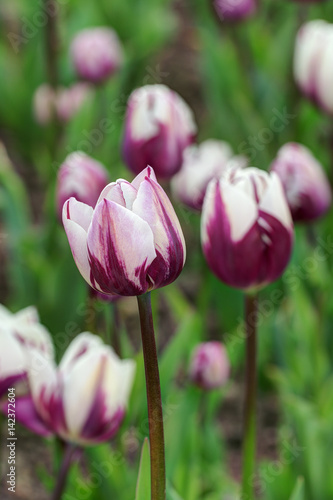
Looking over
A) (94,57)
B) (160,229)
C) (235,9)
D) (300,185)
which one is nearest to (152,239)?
(160,229)

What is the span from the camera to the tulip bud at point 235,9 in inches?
73.8

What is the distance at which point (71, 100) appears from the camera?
198 centimetres

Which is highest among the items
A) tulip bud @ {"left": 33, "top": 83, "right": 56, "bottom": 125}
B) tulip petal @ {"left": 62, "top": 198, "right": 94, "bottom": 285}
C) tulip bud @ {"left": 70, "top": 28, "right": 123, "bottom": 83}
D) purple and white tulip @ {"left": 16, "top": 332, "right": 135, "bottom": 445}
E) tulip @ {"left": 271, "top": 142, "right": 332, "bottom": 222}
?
tulip petal @ {"left": 62, "top": 198, "right": 94, "bottom": 285}

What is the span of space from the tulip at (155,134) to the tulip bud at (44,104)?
82cm

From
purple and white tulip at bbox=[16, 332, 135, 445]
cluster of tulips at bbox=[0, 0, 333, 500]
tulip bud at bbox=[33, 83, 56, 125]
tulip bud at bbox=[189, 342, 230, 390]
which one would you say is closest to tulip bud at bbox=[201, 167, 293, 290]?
cluster of tulips at bbox=[0, 0, 333, 500]

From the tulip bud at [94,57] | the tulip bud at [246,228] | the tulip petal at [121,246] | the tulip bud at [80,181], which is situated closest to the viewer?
the tulip petal at [121,246]

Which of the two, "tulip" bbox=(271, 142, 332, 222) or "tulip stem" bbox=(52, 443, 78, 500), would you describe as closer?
"tulip stem" bbox=(52, 443, 78, 500)

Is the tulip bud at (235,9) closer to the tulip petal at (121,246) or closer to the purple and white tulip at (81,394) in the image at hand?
the purple and white tulip at (81,394)

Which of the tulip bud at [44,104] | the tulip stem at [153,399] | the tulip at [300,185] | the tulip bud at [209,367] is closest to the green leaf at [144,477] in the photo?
the tulip stem at [153,399]

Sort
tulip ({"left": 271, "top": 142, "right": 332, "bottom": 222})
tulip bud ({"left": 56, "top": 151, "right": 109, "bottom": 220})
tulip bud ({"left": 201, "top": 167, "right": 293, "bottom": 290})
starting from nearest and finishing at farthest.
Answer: tulip bud ({"left": 201, "top": 167, "right": 293, "bottom": 290})
tulip bud ({"left": 56, "top": 151, "right": 109, "bottom": 220})
tulip ({"left": 271, "top": 142, "right": 332, "bottom": 222})

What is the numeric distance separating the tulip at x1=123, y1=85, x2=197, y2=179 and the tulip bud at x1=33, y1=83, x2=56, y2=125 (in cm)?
82

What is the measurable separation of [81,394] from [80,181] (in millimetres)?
287

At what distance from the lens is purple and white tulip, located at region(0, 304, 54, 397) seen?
2.74ft

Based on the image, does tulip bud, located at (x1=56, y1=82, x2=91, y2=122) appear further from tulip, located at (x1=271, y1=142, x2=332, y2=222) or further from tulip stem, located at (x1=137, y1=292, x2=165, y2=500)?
tulip stem, located at (x1=137, y1=292, x2=165, y2=500)
